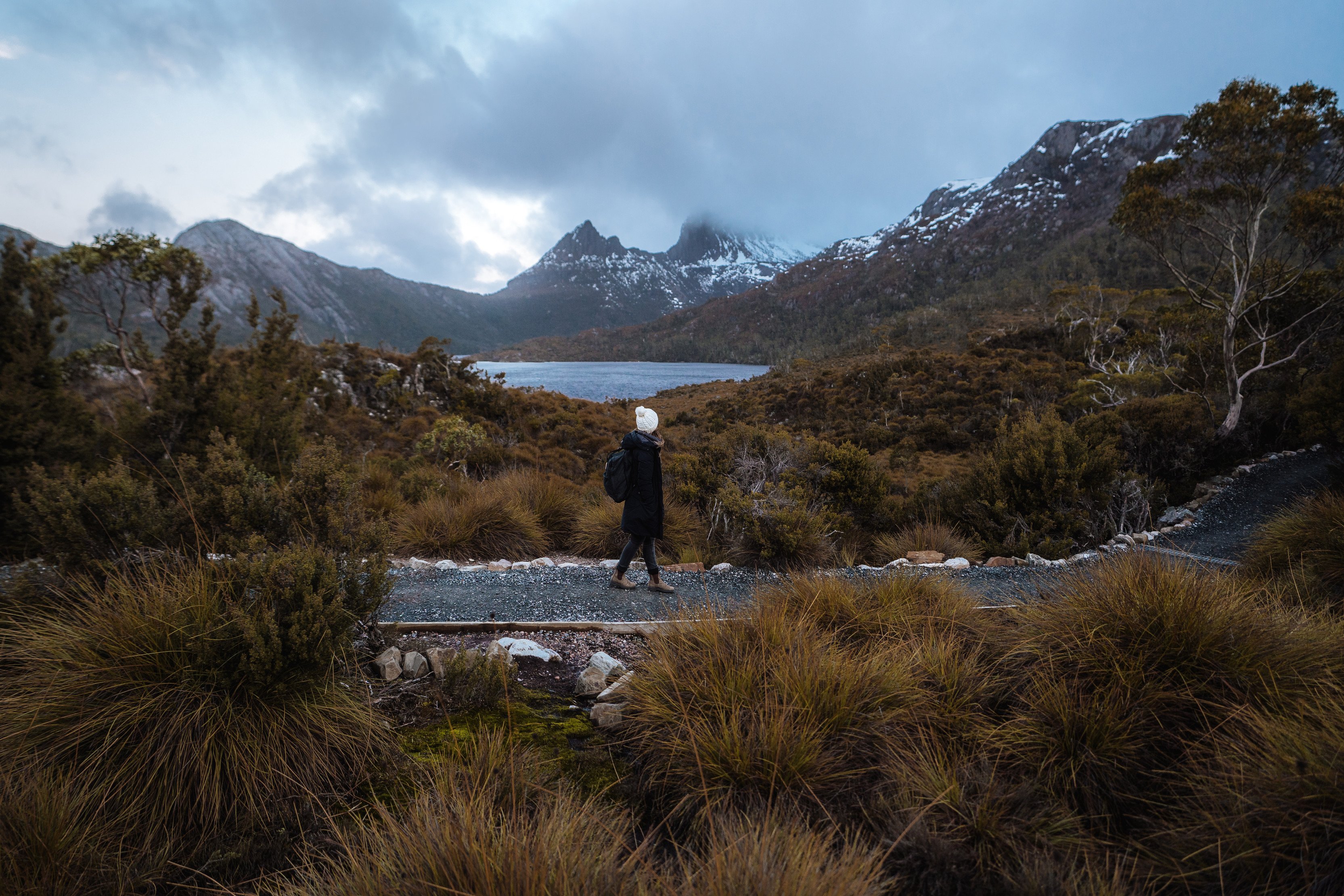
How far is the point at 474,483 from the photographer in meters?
9.50

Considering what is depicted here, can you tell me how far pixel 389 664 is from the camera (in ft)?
10.6

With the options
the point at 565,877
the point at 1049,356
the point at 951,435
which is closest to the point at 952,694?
the point at 565,877

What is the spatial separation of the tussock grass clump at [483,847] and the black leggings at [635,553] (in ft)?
10.7

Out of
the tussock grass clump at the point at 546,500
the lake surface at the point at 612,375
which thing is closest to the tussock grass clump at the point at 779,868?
the tussock grass clump at the point at 546,500

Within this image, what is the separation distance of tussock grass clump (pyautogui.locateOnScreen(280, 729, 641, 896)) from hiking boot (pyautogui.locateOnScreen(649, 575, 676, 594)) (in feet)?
10.7

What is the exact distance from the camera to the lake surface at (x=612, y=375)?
57.3 m

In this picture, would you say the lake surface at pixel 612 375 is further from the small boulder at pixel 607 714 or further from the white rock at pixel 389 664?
the small boulder at pixel 607 714

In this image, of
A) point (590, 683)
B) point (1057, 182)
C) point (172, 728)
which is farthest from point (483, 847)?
point (1057, 182)

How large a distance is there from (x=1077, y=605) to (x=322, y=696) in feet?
12.9

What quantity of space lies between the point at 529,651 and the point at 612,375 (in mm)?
84946

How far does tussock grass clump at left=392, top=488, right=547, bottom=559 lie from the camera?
6.72 metres

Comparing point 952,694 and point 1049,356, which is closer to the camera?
point 952,694

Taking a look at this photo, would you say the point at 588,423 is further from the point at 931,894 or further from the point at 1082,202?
the point at 1082,202

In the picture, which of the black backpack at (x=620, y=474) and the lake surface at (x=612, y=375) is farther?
the lake surface at (x=612, y=375)
